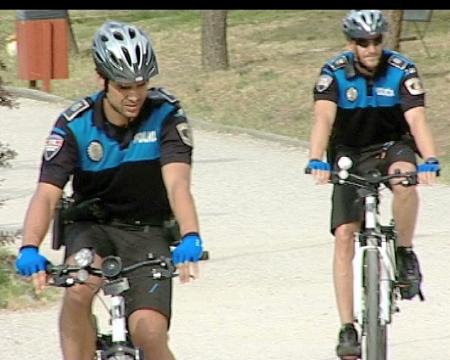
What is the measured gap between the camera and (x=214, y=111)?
19938 mm

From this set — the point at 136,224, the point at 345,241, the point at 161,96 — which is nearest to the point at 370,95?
the point at 345,241

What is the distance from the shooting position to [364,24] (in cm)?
700

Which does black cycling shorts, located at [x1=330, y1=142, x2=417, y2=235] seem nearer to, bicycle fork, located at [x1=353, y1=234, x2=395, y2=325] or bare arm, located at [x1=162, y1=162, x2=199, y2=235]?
bicycle fork, located at [x1=353, y1=234, x2=395, y2=325]

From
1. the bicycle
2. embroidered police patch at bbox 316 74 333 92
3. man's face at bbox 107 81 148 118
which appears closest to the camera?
Result: the bicycle

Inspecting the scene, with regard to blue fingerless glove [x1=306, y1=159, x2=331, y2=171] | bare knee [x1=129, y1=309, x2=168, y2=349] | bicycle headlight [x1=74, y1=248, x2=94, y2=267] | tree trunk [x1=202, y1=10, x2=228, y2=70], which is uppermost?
tree trunk [x1=202, y1=10, x2=228, y2=70]

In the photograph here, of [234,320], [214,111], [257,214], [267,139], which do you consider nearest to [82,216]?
[234,320]

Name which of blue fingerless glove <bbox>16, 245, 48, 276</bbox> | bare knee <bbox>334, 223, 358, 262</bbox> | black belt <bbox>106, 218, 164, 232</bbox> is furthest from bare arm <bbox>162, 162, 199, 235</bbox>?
bare knee <bbox>334, 223, 358, 262</bbox>

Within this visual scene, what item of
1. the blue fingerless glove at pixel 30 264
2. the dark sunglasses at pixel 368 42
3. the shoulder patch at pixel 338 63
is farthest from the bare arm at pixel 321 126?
the blue fingerless glove at pixel 30 264

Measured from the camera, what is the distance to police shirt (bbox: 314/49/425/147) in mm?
7113

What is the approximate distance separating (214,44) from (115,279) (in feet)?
60.1

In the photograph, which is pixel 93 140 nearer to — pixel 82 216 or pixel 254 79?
pixel 82 216

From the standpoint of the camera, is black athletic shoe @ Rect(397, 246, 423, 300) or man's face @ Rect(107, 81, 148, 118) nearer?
man's face @ Rect(107, 81, 148, 118)

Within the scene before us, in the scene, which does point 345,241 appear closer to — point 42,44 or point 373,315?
point 373,315

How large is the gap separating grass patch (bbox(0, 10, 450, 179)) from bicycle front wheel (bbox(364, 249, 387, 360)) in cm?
775
